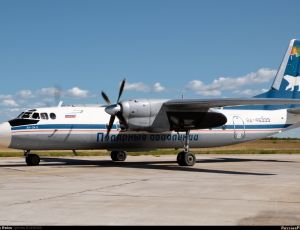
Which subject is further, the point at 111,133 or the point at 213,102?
the point at 111,133

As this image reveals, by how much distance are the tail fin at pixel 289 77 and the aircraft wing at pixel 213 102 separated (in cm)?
999

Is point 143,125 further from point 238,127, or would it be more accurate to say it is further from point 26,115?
point 238,127

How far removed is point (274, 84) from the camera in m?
34.1

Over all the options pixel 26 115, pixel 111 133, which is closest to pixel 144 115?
pixel 111 133

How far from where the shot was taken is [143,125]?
24.9m

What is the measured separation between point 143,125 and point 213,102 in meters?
4.22

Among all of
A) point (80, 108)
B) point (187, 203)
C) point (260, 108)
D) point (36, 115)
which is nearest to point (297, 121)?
point (260, 108)

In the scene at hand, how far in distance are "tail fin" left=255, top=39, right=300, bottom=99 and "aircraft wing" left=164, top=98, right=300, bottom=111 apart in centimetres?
999

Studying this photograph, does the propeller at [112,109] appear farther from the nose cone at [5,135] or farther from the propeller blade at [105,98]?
the nose cone at [5,135]

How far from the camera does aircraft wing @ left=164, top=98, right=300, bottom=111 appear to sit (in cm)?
2303

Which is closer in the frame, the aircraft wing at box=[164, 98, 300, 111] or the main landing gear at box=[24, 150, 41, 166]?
the aircraft wing at box=[164, 98, 300, 111]

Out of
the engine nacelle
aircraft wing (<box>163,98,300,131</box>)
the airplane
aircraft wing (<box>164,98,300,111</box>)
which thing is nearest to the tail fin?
the airplane

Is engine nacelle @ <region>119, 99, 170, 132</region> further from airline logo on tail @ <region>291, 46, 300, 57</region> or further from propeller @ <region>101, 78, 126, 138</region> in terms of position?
airline logo on tail @ <region>291, 46, 300, 57</region>

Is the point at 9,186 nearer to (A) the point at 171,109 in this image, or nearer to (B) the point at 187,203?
(B) the point at 187,203
